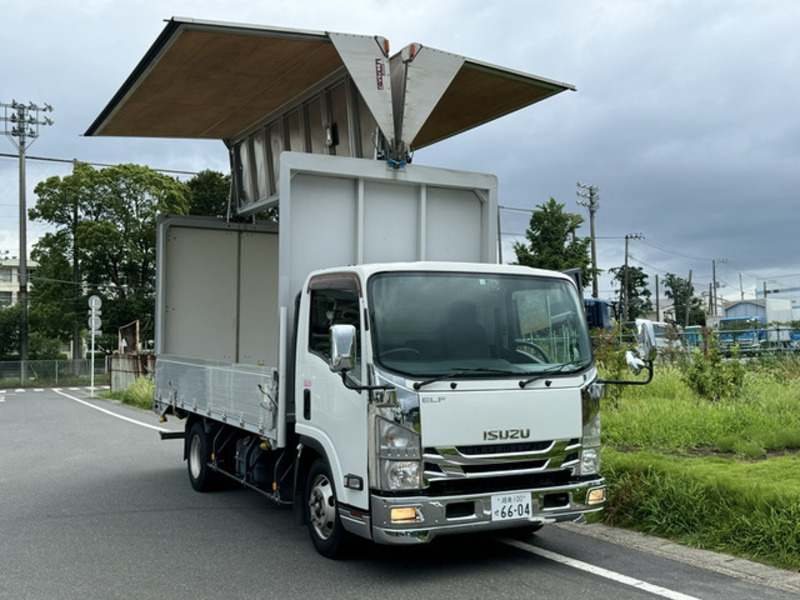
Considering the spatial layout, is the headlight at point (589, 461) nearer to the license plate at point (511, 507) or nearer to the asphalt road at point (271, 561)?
the license plate at point (511, 507)

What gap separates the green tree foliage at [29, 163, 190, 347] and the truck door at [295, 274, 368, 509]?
43.4m

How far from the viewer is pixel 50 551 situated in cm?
665

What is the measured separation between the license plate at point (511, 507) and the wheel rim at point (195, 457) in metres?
4.78

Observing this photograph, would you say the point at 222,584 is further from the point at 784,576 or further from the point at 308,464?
the point at 784,576

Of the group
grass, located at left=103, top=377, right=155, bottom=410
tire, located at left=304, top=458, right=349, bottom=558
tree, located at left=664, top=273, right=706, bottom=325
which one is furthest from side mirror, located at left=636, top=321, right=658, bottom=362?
tree, located at left=664, top=273, right=706, bottom=325

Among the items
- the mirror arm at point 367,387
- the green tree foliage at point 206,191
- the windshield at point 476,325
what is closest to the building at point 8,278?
the green tree foliage at point 206,191

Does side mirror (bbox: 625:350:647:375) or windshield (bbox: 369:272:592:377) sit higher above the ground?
windshield (bbox: 369:272:592:377)

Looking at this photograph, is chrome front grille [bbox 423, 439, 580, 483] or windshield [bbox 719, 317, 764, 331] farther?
windshield [bbox 719, 317, 764, 331]

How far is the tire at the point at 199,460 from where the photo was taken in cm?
907

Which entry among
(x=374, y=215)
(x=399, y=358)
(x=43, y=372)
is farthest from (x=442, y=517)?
(x=43, y=372)

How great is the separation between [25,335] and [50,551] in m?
41.4

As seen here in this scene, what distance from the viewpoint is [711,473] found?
22.2 ft

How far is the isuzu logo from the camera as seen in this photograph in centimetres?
541

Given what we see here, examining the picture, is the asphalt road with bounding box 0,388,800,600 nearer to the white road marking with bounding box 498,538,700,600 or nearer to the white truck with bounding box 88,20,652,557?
the white road marking with bounding box 498,538,700,600
